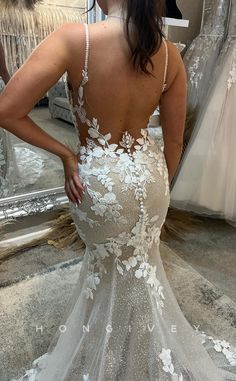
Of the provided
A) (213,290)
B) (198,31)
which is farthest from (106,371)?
(198,31)

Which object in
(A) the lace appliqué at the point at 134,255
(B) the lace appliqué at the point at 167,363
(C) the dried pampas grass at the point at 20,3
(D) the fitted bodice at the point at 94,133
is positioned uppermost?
(C) the dried pampas grass at the point at 20,3

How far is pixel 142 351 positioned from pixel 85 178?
24.3 inches

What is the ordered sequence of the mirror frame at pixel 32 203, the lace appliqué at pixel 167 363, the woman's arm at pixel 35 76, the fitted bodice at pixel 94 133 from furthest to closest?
the mirror frame at pixel 32 203 → the lace appliqué at pixel 167 363 → the fitted bodice at pixel 94 133 → the woman's arm at pixel 35 76

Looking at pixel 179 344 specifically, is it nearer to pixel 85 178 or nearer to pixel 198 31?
pixel 85 178

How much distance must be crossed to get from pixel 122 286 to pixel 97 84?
61 centimetres

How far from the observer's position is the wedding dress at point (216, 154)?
2.15m

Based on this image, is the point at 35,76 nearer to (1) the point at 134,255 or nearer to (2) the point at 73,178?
(2) the point at 73,178

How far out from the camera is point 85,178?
3.23 ft

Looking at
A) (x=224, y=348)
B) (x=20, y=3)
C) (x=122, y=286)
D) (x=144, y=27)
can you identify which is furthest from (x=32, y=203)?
(x=144, y=27)

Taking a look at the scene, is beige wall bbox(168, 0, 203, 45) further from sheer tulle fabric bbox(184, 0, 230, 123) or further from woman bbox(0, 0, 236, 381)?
woman bbox(0, 0, 236, 381)

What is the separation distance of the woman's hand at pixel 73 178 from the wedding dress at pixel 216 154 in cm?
142

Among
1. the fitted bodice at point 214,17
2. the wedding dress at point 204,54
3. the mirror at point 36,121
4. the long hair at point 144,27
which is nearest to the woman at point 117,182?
the long hair at point 144,27

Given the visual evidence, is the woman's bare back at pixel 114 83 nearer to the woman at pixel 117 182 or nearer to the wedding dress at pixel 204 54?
the woman at pixel 117 182

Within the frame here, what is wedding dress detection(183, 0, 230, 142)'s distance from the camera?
2.20m
